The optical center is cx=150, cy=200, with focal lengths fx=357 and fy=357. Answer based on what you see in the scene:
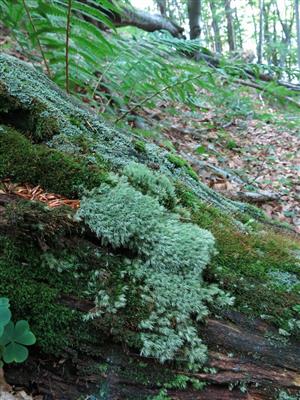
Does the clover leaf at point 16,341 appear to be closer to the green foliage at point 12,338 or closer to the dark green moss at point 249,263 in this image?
the green foliage at point 12,338

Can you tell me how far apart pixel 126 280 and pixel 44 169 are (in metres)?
0.76

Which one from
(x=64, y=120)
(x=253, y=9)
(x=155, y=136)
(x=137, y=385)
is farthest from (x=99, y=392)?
(x=253, y=9)

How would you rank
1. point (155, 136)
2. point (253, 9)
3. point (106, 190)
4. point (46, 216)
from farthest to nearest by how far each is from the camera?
point (253, 9), point (155, 136), point (106, 190), point (46, 216)

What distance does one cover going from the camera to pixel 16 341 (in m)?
1.35

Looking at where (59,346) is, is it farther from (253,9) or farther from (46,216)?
(253,9)

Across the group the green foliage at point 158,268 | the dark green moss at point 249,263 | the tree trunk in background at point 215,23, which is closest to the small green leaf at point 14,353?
the green foliage at point 158,268

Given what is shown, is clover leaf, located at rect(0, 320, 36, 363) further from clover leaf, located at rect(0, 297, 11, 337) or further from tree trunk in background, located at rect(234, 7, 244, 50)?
tree trunk in background, located at rect(234, 7, 244, 50)

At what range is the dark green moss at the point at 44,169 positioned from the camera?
6.17ft

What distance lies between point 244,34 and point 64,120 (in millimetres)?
38807

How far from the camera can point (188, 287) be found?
1.66 metres

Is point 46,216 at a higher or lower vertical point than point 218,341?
higher

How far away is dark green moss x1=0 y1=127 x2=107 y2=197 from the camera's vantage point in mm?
1881

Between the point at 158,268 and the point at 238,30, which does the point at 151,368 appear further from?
the point at 238,30

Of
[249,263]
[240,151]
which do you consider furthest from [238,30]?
[249,263]
